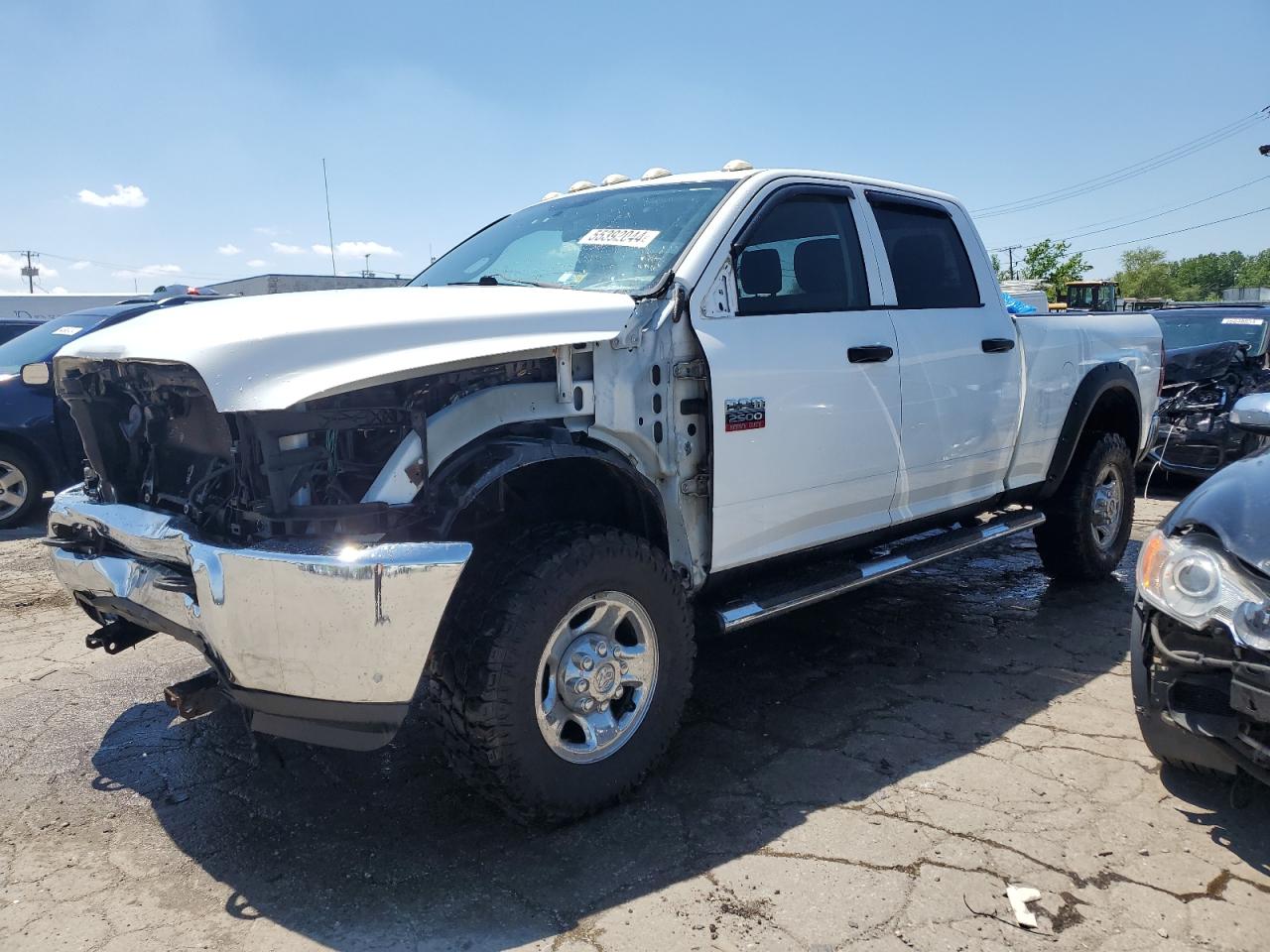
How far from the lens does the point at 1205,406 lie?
8.12m

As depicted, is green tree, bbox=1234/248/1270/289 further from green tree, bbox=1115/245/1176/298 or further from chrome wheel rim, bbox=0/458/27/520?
chrome wheel rim, bbox=0/458/27/520

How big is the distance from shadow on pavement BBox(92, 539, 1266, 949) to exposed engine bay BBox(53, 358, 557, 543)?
0.87 meters

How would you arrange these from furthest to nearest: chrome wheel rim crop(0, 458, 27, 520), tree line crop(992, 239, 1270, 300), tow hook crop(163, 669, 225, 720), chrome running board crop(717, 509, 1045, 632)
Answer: tree line crop(992, 239, 1270, 300), chrome wheel rim crop(0, 458, 27, 520), chrome running board crop(717, 509, 1045, 632), tow hook crop(163, 669, 225, 720)

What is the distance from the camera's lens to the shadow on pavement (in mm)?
2553

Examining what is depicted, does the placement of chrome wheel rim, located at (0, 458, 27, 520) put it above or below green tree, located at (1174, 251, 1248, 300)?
below

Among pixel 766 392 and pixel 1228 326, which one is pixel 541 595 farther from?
pixel 1228 326

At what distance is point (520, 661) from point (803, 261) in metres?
2.02

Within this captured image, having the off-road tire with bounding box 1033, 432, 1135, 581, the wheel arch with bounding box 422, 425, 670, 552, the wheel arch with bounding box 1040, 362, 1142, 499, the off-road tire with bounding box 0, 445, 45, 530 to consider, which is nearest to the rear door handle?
the wheel arch with bounding box 1040, 362, 1142, 499

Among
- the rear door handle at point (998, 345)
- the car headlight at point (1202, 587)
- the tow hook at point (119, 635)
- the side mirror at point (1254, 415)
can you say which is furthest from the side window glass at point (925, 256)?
the tow hook at point (119, 635)

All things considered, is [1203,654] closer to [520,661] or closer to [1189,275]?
[520,661]

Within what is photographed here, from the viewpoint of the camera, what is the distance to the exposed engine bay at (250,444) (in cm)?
247

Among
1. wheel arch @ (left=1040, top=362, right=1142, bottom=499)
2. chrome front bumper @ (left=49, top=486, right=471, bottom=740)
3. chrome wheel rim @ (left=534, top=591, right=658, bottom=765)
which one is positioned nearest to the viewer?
chrome front bumper @ (left=49, top=486, right=471, bottom=740)

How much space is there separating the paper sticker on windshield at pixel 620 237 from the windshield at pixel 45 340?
6.12 m

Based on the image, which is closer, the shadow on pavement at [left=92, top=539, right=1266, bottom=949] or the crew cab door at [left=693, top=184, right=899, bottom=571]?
the shadow on pavement at [left=92, top=539, right=1266, bottom=949]
